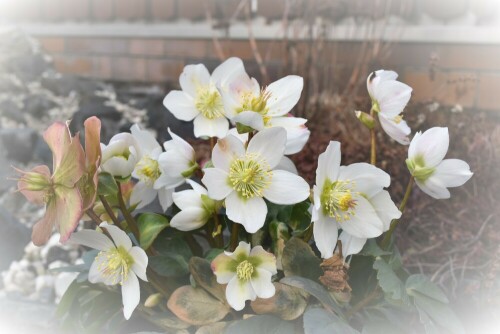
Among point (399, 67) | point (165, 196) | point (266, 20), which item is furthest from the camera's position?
point (266, 20)

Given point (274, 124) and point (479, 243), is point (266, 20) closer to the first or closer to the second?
point (479, 243)

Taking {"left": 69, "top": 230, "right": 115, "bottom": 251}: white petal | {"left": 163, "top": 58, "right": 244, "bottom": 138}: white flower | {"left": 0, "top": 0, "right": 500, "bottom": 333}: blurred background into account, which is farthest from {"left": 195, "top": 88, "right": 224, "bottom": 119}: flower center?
{"left": 0, "top": 0, "right": 500, "bottom": 333}: blurred background

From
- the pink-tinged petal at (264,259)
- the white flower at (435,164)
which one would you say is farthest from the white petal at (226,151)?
the white flower at (435,164)

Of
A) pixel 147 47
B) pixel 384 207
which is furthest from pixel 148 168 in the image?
pixel 147 47

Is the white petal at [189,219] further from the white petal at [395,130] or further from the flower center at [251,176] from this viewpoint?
the white petal at [395,130]

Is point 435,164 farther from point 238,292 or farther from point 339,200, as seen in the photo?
point 238,292

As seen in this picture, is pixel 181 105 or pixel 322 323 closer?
pixel 322 323

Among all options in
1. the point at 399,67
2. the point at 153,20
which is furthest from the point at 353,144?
the point at 153,20
